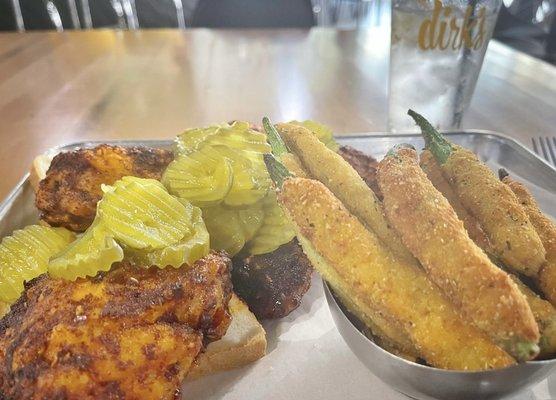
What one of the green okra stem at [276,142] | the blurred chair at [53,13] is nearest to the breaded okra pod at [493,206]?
the green okra stem at [276,142]

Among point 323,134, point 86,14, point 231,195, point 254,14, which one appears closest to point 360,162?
point 323,134

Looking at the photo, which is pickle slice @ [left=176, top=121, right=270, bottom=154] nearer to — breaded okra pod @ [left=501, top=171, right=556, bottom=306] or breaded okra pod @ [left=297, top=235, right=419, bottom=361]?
breaded okra pod @ [left=297, top=235, right=419, bottom=361]

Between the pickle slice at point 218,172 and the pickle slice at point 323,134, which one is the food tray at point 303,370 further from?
the pickle slice at point 323,134

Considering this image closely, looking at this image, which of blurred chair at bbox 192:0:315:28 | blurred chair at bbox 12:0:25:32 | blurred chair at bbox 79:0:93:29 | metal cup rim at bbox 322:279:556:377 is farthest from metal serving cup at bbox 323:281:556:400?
blurred chair at bbox 79:0:93:29

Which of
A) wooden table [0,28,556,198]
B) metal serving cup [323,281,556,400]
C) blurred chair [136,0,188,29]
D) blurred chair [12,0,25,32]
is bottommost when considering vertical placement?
blurred chair [136,0,188,29]

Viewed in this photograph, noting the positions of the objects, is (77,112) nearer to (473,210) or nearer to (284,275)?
(284,275)
